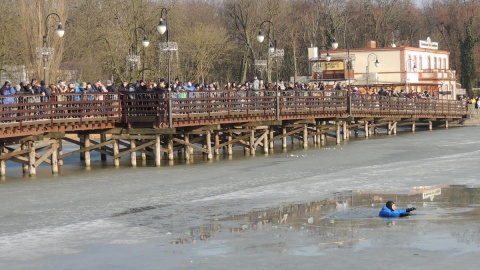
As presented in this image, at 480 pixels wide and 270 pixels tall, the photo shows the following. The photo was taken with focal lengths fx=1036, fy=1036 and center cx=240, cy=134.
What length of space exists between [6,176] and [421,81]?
168 feet

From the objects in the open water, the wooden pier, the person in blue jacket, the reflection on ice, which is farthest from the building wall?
the person in blue jacket

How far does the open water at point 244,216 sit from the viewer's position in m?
16.0

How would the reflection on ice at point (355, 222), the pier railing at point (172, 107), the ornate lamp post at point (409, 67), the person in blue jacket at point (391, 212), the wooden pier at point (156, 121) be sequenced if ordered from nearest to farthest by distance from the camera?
the reflection on ice at point (355, 222) → the person in blue jacket at point (391, 212) → the pier railing at point (172, 107) → the wooden pier at point (156, 121) → the ornate lamp post at point (409, 67)

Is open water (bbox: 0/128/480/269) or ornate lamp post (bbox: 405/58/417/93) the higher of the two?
ornate lamp post (bbox: 405/58/417/93)

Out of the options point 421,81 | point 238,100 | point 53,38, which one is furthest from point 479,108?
point 238,100

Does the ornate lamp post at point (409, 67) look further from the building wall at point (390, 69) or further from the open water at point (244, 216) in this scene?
the open water at point (244, 216)

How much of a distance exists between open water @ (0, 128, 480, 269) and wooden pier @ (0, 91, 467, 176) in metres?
1.17

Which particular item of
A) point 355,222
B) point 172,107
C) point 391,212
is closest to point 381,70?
point 172,107

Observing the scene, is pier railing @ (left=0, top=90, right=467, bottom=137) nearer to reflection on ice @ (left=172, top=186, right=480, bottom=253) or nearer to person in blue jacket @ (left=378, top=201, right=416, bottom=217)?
reflection on ice @ (left=172, top=186, right=480, bottom=253)

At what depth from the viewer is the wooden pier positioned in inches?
1249

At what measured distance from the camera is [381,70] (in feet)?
253

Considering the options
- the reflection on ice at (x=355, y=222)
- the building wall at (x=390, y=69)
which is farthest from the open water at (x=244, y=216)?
the building wall at (x=390, y=69)

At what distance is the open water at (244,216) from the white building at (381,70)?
39927 millimetres

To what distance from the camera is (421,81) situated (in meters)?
79.0
